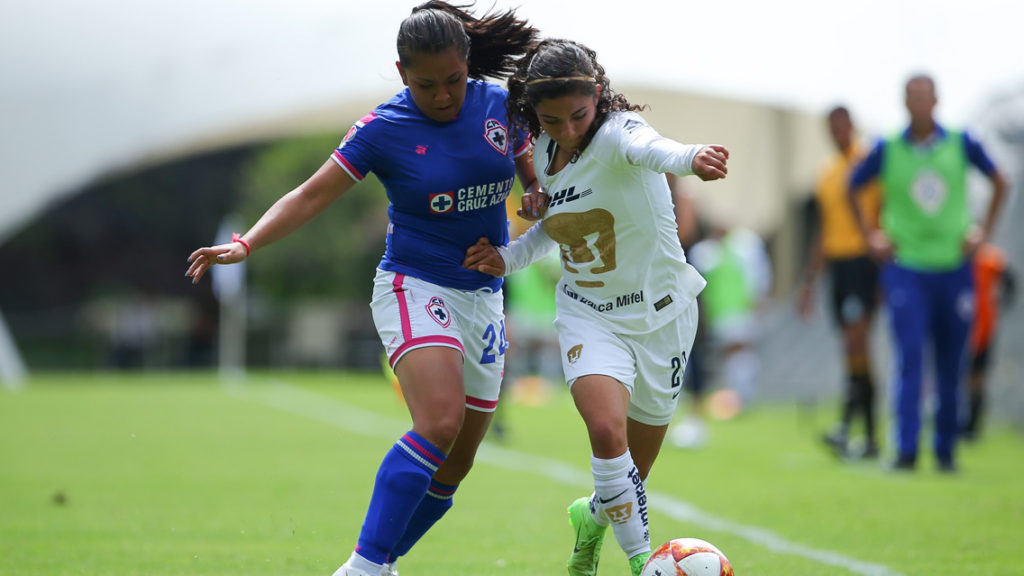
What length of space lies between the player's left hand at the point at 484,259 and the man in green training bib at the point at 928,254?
4794 millimetres

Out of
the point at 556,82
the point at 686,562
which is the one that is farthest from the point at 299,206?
the point at 686,562

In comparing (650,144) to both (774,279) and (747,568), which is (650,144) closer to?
(747,568)

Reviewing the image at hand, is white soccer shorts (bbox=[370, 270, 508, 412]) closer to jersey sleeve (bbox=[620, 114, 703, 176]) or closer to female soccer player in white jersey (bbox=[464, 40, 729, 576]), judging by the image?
female soccer player in white jersey (bbox=[464, 40, 729, 576])

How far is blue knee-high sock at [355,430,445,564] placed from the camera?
416cm

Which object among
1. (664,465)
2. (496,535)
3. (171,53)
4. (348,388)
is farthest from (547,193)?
(171,53)

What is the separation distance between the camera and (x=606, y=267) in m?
4.56

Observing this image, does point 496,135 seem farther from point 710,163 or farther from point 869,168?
point 869,168

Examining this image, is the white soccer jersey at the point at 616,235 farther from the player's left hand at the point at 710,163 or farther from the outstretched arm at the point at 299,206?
the outstretched arm at the point at 299,206

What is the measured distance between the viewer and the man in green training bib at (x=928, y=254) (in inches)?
344

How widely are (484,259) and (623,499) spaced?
1043 millimetres

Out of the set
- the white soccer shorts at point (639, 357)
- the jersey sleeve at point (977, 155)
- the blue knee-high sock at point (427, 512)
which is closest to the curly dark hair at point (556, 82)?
the white soccer shorts at point (639, 357)

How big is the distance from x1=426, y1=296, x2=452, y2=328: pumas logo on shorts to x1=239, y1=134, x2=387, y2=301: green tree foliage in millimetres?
29418

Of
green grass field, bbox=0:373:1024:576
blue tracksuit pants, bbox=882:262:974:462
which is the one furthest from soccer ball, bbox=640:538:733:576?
blue tracksuit pants, bbox=882:262:974:462

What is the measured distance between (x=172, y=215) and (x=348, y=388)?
61.7 ft
